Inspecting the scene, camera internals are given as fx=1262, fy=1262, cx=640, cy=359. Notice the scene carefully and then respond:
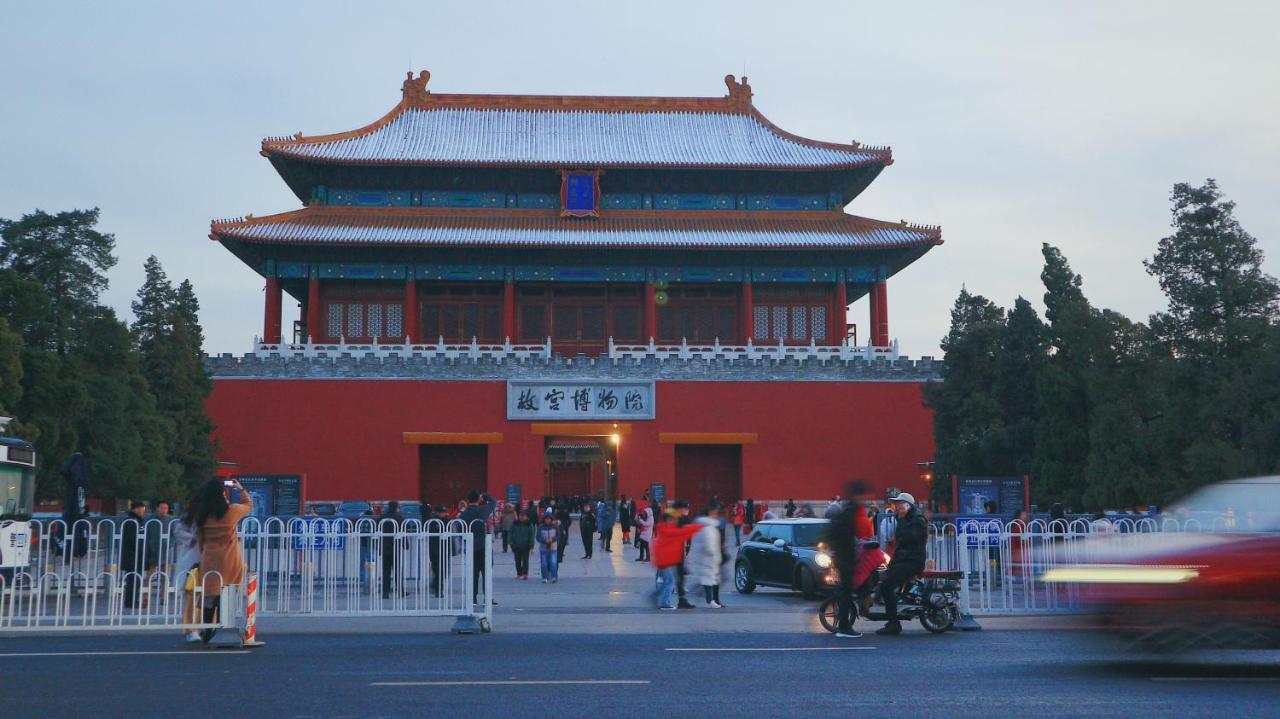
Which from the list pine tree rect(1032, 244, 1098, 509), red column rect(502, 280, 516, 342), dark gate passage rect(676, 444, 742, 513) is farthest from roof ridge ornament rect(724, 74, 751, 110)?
pine tree rect(1032, 244, 1098, 509)

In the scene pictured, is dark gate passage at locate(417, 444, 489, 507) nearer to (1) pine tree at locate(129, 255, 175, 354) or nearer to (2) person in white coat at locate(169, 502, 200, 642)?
(1) pine tree at locate(129, 255, 175, 354)

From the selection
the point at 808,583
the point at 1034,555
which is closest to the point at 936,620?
the point at 1034,555

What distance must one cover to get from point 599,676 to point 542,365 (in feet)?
83.0

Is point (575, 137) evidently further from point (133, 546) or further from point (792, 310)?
point (133, 546)

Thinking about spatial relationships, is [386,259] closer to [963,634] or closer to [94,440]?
[94,440]

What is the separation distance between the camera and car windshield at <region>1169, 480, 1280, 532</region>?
781 centimetres

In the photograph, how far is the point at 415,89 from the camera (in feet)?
131

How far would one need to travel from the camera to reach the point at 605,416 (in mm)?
32844

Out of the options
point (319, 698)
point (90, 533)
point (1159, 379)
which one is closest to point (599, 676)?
point (319, 698)

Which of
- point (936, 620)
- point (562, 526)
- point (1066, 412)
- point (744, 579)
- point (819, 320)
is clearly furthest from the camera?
point (819, 320)

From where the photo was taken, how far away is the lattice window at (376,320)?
36.5 metres

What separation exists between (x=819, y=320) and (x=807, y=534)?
877 inches

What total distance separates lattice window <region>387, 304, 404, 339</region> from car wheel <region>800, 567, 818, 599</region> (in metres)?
23.6

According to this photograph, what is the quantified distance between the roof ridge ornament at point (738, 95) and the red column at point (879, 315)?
26.6 feet
